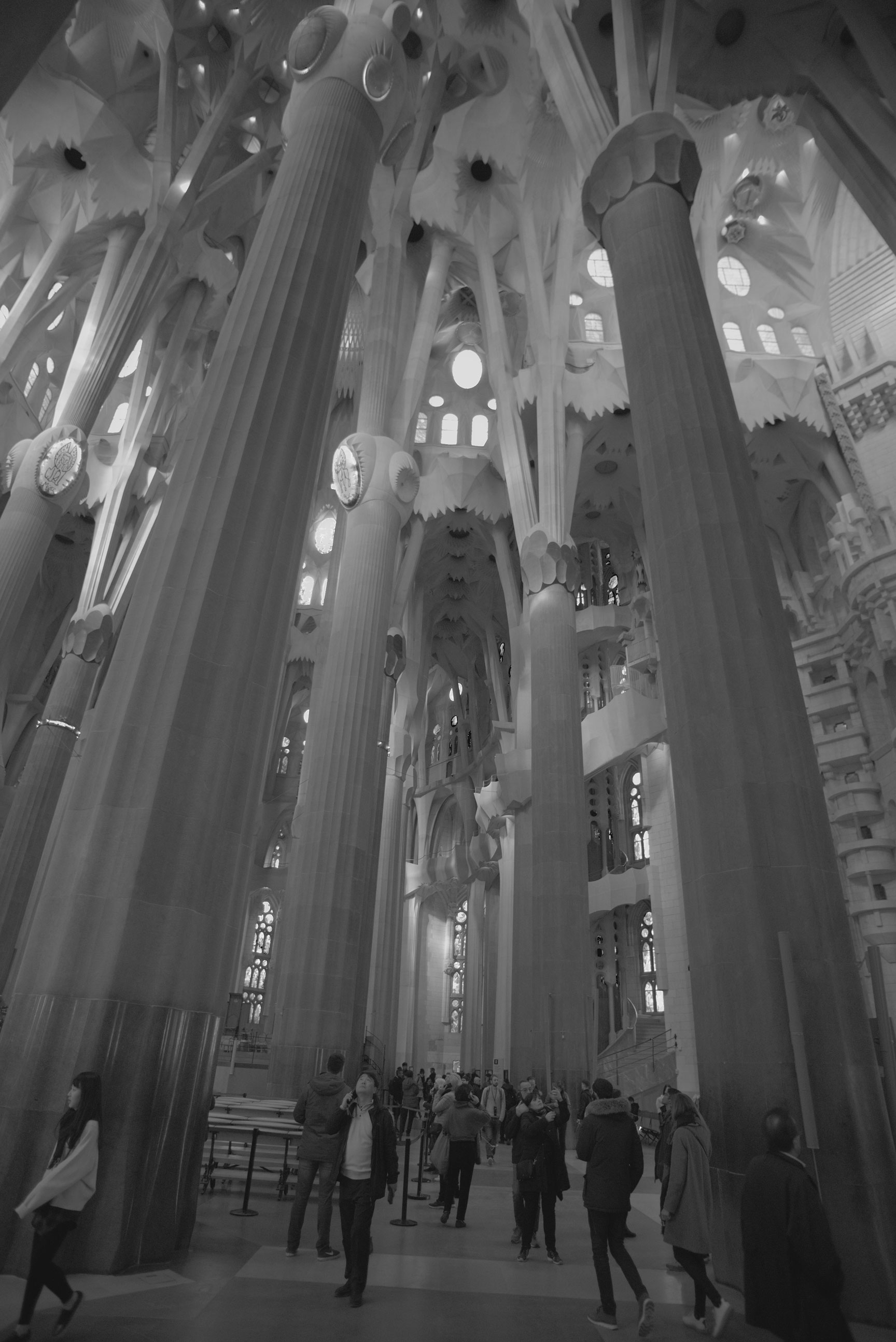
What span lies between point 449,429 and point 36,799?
16.7 m

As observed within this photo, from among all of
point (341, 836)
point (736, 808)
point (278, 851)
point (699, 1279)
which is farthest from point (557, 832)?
point (278, 851)

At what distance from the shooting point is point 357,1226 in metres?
3.90

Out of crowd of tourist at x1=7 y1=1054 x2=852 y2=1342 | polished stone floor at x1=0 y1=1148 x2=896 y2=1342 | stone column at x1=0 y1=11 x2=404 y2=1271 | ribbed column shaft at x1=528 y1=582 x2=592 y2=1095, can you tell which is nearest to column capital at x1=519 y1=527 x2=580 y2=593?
ribbed column shaft at x1=528 y1=582 x2=592 y2=1095

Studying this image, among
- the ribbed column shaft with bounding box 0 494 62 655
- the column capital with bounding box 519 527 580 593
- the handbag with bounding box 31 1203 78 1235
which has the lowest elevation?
the handbag with bounding box 31 1203 78 1235

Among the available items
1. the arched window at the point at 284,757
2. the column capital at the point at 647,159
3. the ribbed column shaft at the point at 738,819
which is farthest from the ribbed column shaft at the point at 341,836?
the arched window at the point at 284,757

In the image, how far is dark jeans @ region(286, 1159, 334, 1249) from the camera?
4.62 meters

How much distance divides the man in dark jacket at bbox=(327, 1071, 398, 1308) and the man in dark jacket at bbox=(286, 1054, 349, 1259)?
0.10 m

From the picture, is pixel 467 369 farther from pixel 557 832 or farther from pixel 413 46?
pixel 557 832

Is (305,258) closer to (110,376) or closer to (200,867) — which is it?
(200,867)

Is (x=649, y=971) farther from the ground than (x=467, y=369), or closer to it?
closer to it

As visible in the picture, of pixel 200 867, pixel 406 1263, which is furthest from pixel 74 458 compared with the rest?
pixel 406 1263

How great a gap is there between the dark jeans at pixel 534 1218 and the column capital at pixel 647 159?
32.2 feet

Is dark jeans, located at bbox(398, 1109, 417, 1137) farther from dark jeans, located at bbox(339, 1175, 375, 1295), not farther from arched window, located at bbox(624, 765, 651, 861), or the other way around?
arched window, located at bbox(624, 765, 651, 861)

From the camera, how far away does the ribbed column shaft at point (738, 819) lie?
4.54 meters
